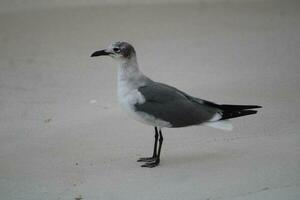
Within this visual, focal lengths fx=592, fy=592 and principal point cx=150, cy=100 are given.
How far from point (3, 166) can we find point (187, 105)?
5.09 feet

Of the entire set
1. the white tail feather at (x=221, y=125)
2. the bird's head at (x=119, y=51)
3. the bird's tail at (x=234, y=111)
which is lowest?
the white tail feather at (x=221, y=125)

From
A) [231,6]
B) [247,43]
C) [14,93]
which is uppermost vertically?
[231,6]

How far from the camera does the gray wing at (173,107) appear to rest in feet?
15.0

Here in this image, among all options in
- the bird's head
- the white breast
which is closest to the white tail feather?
the white breast

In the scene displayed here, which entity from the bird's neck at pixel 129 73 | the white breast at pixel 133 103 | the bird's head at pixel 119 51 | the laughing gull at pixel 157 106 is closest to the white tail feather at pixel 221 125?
the laughing gull at pixel 157 106

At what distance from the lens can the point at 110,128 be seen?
562 centimetres

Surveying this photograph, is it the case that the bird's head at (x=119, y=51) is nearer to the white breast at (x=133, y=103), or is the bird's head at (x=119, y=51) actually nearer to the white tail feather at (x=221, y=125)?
the white breast at (x=133, y=103)

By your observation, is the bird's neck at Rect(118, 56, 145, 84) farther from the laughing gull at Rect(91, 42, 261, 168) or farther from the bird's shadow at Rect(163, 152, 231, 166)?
the bird's shadow at Rect(163, 152, 231, 166)

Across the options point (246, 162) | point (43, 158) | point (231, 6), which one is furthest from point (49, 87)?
point (231, 6)

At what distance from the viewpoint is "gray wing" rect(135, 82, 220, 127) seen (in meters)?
4.59

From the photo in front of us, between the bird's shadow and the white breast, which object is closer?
the white breast

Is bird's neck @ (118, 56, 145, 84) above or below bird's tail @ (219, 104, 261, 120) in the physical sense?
above

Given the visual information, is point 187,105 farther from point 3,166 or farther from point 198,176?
point 3,166

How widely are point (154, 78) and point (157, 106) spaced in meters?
2.70
